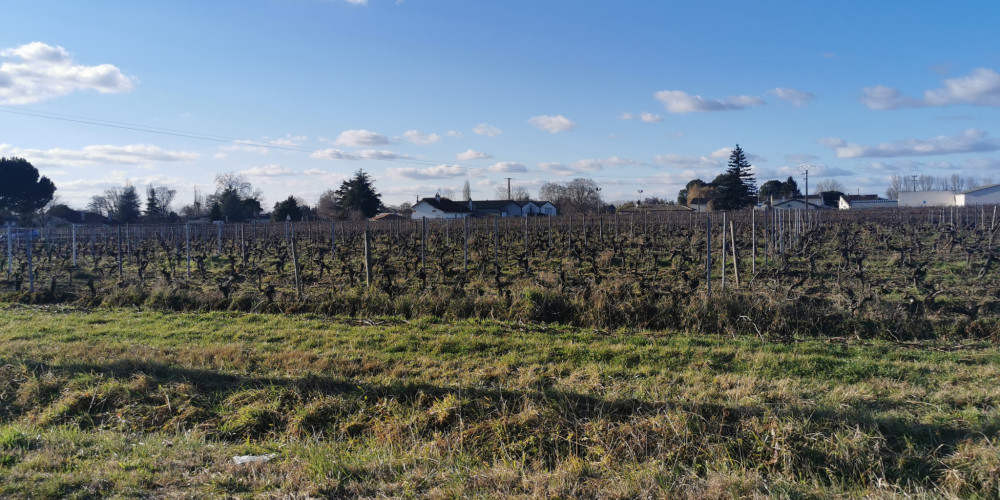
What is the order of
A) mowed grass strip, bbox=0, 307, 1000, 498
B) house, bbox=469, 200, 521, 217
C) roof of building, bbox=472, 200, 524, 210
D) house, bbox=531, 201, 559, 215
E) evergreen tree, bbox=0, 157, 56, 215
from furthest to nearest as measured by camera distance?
1. house, bbox=531, 201, 559, 215
2. roof of building, bbox=472, 200, 524, 210
3. house, bbox=469, 200, 521, 217
4. evergreen tree, bbox=0, 157, 56, 215
5. mowed grass strip, bbox=0, 307, 1000, 498

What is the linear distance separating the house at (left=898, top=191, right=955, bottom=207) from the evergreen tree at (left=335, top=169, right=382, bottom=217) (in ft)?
210

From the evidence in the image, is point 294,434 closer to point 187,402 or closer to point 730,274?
point 187,402

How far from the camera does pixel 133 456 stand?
4469 millimetres

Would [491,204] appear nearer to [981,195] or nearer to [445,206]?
[445,206]

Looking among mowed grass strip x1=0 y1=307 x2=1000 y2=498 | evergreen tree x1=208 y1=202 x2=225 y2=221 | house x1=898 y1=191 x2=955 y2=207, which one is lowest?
mowed grass strip x1=0 y1=307 x2=1000 y2=498

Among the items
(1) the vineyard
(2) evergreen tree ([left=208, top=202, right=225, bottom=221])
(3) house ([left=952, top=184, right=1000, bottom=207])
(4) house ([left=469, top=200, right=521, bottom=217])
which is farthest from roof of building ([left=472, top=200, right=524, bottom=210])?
(1) the vineyard

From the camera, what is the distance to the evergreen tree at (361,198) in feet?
212

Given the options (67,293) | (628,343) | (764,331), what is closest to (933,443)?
(628,343)

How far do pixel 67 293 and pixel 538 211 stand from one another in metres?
68.6

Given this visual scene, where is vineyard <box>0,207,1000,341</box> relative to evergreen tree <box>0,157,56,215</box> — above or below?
below

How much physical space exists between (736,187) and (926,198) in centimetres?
3267

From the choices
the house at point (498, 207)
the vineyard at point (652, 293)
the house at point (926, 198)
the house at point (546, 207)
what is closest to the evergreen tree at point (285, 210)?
the house at point (498, 207)

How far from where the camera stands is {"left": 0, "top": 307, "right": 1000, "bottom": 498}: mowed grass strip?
394 cm

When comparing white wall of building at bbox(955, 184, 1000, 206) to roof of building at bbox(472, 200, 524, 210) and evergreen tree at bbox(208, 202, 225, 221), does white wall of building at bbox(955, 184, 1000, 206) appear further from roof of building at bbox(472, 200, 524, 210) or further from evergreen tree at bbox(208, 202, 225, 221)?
evergreen tree at bbox(208, 202, 225, 221)
